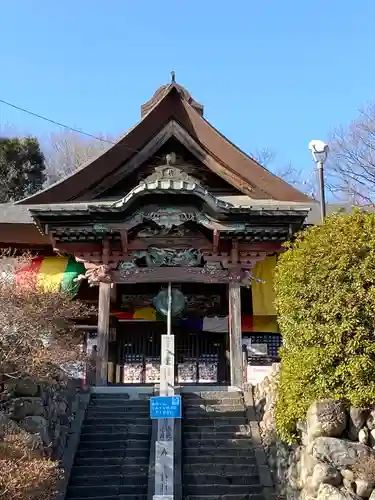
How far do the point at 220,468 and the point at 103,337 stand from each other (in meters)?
4.12

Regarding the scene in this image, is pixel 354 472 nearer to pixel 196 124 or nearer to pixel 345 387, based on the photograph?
pixel 345 387

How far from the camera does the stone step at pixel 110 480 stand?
838cm

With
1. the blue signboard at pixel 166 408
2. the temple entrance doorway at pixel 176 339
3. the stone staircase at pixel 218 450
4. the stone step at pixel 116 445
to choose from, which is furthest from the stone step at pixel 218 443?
the temple entrance doorway at pixel 176 339

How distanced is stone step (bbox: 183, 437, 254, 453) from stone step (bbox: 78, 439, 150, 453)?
73cm

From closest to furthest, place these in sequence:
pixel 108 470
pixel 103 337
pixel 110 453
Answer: pixel 108 470
pixel 110 453
pixel 103 337

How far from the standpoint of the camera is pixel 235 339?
11.7 m

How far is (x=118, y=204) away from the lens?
11.9 meters

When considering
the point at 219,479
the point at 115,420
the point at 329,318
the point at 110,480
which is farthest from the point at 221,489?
the point at 329,318

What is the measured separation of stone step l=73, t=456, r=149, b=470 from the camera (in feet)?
28.7

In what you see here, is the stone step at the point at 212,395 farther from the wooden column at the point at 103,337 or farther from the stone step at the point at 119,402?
the wooden column at the point at 103,337

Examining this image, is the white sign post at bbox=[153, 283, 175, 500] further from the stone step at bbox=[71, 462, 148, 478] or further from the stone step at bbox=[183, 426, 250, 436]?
the stone step at bbox=[183, 426, 250, 436]

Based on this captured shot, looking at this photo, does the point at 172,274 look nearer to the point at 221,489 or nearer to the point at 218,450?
the point at 218,450

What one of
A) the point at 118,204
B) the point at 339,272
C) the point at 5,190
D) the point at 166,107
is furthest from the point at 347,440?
the point at 5,190

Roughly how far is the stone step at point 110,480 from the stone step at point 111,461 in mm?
249
